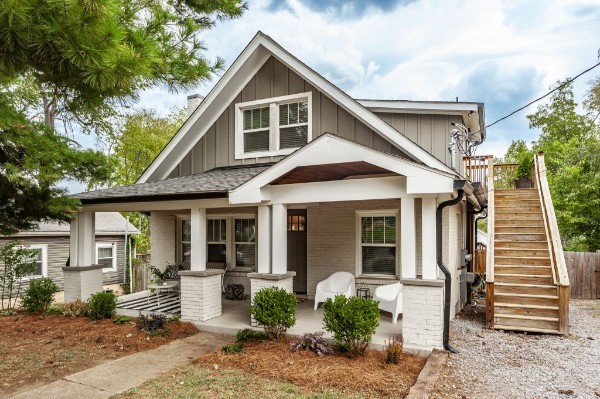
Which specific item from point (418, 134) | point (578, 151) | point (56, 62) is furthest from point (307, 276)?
point (578, 151)

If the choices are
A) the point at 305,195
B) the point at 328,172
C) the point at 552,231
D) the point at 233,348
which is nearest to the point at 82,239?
the point at 233,348

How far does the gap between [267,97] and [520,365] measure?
7.80 metres

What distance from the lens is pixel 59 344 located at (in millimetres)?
6613

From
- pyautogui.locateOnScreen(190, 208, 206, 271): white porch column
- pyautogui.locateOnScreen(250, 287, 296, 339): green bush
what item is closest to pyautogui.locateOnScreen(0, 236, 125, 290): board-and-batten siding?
pyautogui.locateOnScreen(190, 208, 206, 271): white porch column

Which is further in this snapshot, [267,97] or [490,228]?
[267,97]

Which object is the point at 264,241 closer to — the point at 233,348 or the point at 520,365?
the point at 233,348

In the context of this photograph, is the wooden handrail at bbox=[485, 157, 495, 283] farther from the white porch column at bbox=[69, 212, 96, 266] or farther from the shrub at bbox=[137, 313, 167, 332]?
the white porch column at bbox=[69, 212, 96, 266]

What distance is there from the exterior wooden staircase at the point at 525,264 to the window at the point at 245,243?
5.68m

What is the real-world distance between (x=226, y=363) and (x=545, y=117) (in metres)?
30.4

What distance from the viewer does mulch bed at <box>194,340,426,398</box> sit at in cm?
457

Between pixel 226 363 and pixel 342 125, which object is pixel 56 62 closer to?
pixel 226 363

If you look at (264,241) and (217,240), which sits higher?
(264,241)

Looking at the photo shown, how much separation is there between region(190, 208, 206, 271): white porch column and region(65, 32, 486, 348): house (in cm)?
2

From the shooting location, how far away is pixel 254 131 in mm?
10148
